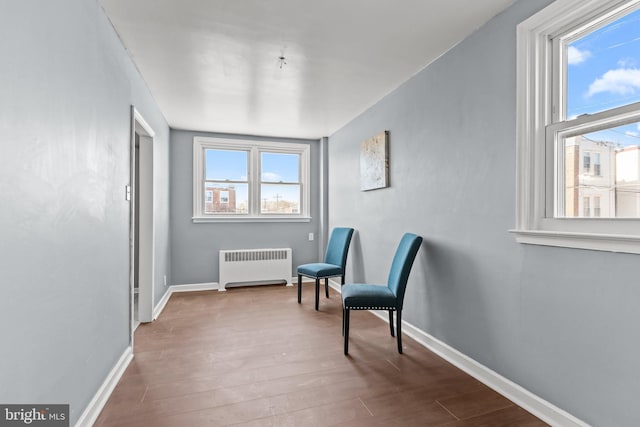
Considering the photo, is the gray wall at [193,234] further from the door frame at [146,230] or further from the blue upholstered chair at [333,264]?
the door frame at [146,230]

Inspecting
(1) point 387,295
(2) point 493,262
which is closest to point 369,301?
(1) point 387,295

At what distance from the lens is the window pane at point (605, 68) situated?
1511 millimetres

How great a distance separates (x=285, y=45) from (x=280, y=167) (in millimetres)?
3022

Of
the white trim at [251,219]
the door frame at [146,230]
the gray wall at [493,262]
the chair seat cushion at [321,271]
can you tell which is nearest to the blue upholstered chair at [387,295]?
the gray wall at [493,262]

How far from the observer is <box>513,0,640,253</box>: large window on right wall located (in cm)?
152

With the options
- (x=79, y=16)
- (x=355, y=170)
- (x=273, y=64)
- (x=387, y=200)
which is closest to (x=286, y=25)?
(x=273, y=64)

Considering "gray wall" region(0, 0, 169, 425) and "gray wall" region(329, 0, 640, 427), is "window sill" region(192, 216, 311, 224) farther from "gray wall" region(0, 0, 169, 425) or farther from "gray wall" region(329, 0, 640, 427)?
"gray wall" region(0, 0, 169, 425)

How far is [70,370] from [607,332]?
2577 millimetres

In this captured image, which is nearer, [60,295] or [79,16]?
[60,295]

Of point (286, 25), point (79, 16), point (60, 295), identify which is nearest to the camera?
Result: point (60, 295)

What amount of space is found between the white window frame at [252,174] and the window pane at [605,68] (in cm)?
399

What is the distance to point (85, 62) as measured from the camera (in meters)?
1.70

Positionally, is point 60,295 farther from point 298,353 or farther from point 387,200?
point 387,200

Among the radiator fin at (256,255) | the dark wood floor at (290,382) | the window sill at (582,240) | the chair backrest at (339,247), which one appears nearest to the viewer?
the window sill at (582,240)
